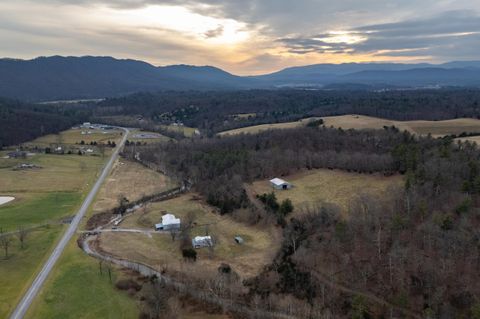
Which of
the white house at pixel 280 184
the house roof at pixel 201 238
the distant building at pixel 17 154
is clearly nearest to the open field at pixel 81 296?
the house roof at pixel 201 238

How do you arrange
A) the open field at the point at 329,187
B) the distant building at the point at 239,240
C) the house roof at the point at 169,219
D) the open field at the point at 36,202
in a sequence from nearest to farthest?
the open field at the point at 36,202 < the distant building at the point at 239,240 < the house roof at the point at 169,219 < the open field at the point at 329,187

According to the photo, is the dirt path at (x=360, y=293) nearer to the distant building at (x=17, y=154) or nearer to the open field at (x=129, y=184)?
the open field at (x=129, y=184)

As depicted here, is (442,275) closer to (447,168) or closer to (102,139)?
(447,168)

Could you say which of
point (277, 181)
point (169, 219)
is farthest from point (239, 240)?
point (277, 181)

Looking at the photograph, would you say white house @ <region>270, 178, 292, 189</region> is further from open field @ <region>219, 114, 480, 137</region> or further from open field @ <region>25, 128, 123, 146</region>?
open field @ <region>25, 128, 123, 146</region>

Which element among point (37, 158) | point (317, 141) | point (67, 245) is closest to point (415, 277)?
point (67, 245)

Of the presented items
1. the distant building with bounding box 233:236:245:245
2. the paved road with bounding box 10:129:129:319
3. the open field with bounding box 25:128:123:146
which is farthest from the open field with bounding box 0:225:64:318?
the open field with bounding box 25:128:123:146

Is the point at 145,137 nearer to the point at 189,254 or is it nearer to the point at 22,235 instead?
the point at 22,235
